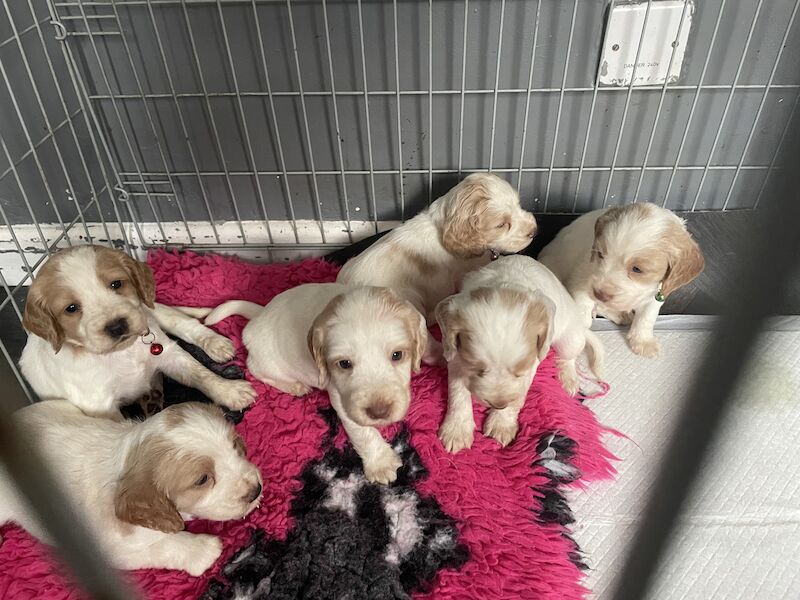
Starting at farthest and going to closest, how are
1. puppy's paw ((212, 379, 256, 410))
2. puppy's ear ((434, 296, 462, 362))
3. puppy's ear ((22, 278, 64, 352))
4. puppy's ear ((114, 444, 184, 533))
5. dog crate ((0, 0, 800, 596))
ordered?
dog crate ((0, 0, 800, 596))
puppy's paw ((212, 379, 256, 410))
puppy's ear ((22, 278, 64, 352))
puppy's ear ((434, 296, 462, 362))
puppy's ear ((114, 444, 184, 533))

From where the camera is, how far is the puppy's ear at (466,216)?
2600 mm

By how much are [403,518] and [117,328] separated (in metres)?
1.21

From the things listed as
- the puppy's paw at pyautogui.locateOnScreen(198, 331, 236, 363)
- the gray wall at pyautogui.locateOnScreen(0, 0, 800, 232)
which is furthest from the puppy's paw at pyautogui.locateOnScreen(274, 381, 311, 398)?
the gray wall at pyautogui.locateOnScreen(0, 0, 800, 232)

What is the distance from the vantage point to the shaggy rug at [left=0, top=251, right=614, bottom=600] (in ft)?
6.34

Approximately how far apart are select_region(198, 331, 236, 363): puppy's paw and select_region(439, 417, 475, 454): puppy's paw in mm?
1068

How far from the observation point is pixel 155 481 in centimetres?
172

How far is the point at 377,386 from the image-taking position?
1798mm

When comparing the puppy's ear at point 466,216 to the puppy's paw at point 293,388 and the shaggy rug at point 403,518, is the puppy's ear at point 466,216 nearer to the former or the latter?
the shaggy rug at point 403,518

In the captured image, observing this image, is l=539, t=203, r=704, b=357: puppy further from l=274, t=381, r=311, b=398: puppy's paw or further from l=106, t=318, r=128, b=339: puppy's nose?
l=106, t=318, r=128, b=339: puppy's nose

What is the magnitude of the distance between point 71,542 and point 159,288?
8.62 ft

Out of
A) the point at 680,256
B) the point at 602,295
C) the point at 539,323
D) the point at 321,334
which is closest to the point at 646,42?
the point at 680,256

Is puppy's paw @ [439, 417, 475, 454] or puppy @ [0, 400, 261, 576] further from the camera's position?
puppy's paw @ [439, 417, 475, 454]

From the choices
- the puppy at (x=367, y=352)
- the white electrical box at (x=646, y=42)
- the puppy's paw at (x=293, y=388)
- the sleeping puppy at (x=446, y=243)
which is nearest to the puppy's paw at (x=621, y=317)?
the sleeping puppy at (x=446, y=243)

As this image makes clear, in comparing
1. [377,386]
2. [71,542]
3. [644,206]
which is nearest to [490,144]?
[644,206]
